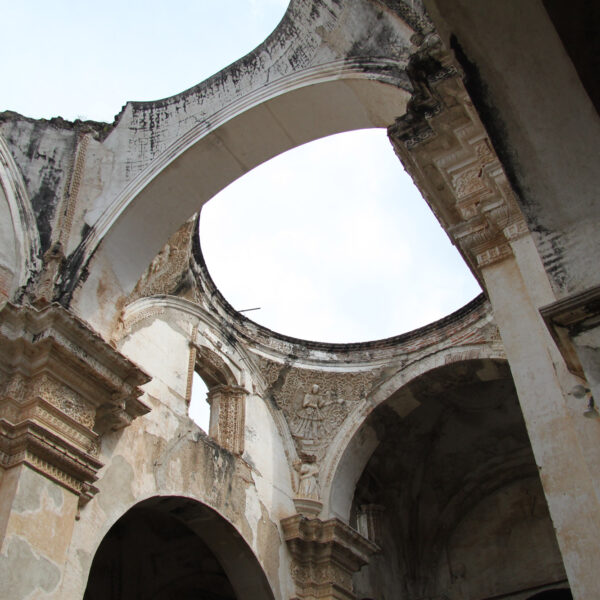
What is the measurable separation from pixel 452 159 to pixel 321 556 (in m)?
5.86

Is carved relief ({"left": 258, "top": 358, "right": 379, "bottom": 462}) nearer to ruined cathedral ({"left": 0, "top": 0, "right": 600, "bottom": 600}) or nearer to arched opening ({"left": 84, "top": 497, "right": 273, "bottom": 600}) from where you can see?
ruined cathedral ({"left": 0, "top": 0, "right": 600, "bottom": 600})

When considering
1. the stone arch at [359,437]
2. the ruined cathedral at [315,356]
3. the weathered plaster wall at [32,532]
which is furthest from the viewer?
the stone arch at [359,437]

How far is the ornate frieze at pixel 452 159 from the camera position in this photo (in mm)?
3881

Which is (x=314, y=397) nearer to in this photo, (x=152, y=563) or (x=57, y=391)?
(x=152, y=563)

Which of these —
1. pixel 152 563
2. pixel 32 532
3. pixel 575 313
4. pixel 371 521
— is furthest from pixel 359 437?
pixel 575 313

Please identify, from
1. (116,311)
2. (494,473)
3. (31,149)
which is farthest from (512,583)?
(31,149)

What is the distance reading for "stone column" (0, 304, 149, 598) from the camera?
4441 millimetres

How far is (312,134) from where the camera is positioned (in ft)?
21.1

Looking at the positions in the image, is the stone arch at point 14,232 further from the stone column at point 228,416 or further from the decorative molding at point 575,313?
the decorative molding at point 575,313

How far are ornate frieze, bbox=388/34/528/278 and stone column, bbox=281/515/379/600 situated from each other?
530cm

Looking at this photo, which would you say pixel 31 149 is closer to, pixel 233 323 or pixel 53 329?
pixel 53 329

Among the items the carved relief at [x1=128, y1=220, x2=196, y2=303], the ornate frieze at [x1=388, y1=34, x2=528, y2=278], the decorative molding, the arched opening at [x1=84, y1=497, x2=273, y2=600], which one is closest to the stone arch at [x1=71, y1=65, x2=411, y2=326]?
the carved relief at [x1=128, y1=220, x2=196, y2=303]

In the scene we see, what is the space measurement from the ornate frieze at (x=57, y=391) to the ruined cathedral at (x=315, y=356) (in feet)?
0.06

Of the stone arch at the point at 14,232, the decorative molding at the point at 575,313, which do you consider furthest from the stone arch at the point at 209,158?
the decorative molding at the point at 575,313
